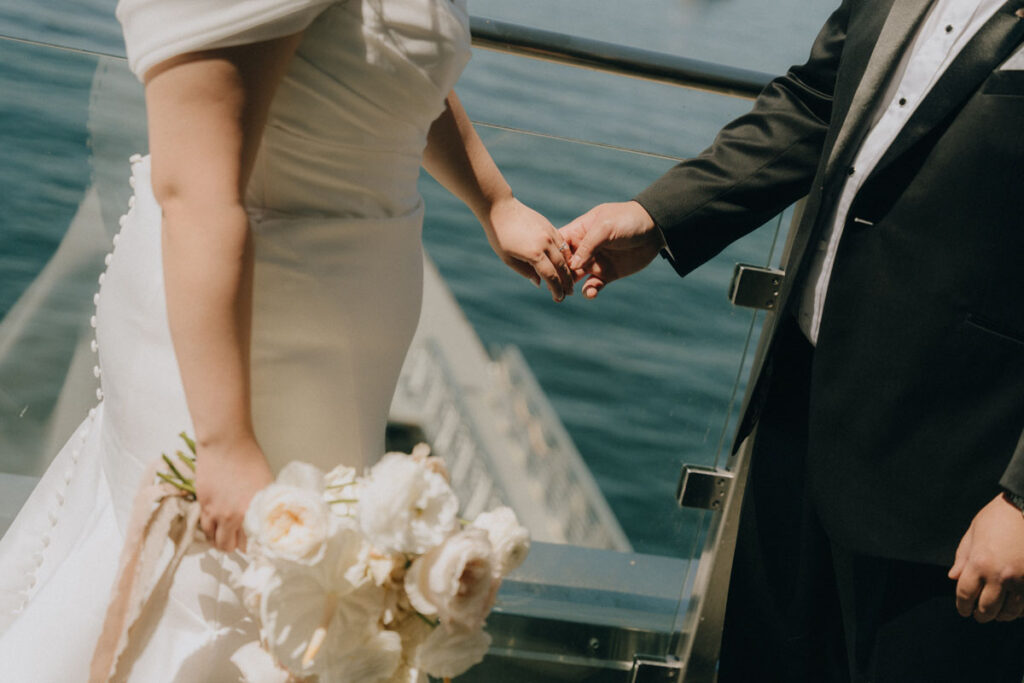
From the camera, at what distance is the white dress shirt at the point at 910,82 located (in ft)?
4.36

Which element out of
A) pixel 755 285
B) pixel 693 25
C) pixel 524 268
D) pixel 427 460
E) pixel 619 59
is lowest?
pixel 427 460

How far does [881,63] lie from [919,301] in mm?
344

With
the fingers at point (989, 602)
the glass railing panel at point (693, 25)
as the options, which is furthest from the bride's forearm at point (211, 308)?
the glass railing panel at point (693, 25)

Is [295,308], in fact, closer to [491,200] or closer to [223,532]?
[223,532]

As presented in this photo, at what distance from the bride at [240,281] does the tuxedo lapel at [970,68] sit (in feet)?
2.05

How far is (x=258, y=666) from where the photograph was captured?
94 cm

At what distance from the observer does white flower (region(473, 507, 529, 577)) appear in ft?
2.86

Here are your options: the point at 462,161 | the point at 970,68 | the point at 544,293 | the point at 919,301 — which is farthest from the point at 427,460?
the point at 544,293

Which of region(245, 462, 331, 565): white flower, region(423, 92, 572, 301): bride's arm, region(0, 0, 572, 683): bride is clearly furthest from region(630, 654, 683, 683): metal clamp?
region(245, 462, 331, 565): white flower

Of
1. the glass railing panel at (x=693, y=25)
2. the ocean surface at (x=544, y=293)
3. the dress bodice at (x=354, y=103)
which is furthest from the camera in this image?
the glass railing panel at (x=693, y=25)

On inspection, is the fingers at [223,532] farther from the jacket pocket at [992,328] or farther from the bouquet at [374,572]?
the jacket pocket at [992,328]

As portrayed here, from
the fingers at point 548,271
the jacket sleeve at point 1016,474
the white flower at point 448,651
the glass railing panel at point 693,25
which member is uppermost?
the glass railing panel at point 693,25

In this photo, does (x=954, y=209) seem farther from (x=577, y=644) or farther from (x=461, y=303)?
(x=577, y=644)

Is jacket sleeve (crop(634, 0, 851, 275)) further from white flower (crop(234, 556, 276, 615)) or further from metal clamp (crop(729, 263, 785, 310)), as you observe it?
white flower (crop(234, 556, 276, 615))
